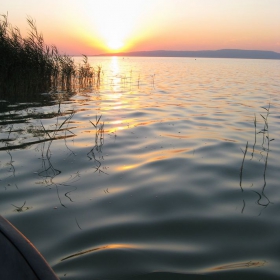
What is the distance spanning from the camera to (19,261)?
4.96 ft

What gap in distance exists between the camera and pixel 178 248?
2.94m

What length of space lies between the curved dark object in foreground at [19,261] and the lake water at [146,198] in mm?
1078

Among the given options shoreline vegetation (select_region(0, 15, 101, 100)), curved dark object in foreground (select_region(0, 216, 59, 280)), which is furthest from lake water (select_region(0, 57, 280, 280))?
shoreline vegetation (select_region(0, 15, 101, 100))

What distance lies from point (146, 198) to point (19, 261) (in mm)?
2609

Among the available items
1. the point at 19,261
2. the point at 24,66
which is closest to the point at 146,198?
the point at 19,261

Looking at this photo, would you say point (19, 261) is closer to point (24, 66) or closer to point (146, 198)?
point (146, 198)

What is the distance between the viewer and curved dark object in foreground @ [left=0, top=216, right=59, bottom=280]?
4.75 ft

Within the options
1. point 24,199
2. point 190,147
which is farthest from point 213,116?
point 24,199

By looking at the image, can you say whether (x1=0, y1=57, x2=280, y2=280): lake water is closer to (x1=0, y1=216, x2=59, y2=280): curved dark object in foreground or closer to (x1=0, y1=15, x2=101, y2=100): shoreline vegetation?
(x1=0, y1=216, x2=59, y2=280): curved dark object in foreground

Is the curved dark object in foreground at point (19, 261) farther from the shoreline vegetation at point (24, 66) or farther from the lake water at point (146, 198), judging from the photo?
the shoreline vegetation at point (24, 66)

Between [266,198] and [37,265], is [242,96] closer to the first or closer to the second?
[266,198]

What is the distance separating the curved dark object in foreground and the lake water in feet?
3.54

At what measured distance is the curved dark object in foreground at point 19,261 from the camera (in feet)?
4.75

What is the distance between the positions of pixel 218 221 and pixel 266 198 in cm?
99
